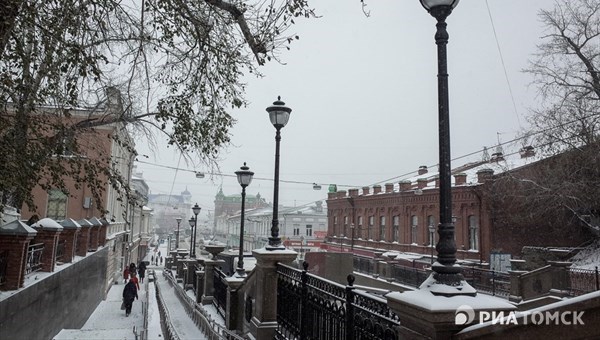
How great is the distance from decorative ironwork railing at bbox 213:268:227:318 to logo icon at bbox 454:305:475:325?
29.5 feet

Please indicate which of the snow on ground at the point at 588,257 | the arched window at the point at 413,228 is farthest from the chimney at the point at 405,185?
the snow on ground at the point at 588,257

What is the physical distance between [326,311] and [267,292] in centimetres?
238

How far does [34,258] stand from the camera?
40.2 ft

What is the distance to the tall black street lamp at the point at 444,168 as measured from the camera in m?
3.50

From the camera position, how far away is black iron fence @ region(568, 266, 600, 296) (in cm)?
1647

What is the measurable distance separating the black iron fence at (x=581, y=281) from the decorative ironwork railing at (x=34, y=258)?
18.5 meters

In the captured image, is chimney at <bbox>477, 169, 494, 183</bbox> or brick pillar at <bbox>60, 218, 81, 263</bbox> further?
chimney at <bbox>477, 169, 494, 183</bbox>

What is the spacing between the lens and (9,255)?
9.69 metres

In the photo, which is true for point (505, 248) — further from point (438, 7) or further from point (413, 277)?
point (438, 7)

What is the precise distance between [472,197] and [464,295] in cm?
2555

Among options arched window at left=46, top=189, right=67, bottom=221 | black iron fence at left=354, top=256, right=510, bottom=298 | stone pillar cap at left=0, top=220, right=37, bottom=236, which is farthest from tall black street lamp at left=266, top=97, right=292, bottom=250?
arched window at left=46, top=189, right=67, bottom=221

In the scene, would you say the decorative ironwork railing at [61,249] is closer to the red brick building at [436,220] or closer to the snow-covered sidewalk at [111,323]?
the snow-covered sidewalk at [111,323]

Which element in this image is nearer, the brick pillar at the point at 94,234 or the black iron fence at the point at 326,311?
the black iron fence at the point at 326,311

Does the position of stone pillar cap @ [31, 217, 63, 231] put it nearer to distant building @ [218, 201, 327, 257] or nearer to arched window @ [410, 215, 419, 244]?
arched window @ [410, 215, 419, 244]
